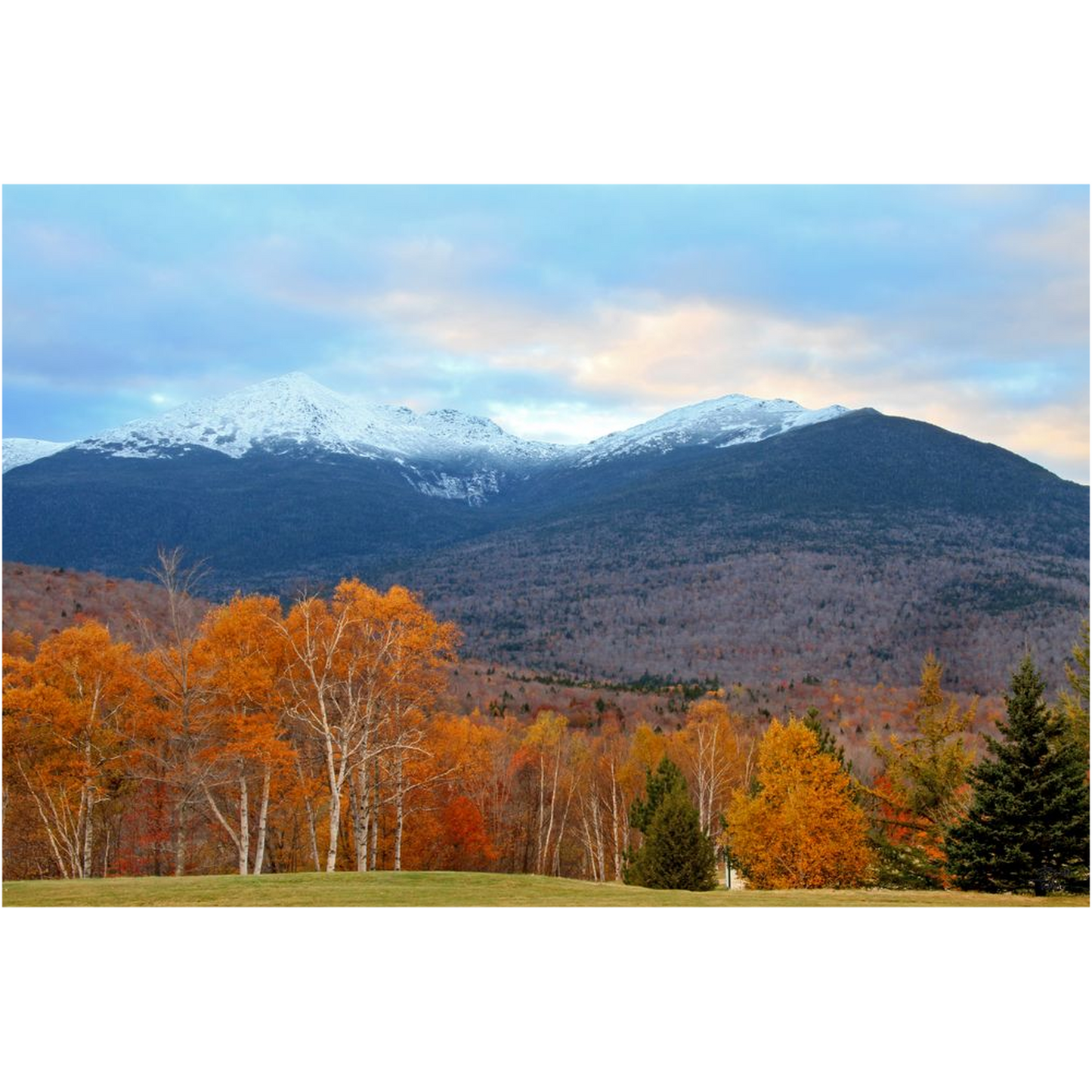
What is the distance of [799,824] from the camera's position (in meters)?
23.0

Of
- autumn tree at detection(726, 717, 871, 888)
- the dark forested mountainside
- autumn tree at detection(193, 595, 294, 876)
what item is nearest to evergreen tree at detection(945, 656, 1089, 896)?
autumn tree at detection(726, 717, 871, 888)

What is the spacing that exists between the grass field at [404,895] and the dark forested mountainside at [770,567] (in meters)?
65.3

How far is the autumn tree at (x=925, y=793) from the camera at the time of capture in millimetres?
21922

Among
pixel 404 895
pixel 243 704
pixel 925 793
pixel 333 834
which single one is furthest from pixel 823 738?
pixel 404 895

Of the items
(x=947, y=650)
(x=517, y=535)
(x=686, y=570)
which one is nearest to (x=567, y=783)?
(x=947, y=650)

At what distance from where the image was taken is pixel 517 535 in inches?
7333

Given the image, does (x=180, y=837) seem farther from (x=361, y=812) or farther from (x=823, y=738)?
(x=823, y=738)

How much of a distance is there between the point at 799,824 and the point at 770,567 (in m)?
120

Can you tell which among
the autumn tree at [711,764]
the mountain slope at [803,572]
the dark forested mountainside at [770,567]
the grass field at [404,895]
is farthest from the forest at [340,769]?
the mountain slope at [803,572]

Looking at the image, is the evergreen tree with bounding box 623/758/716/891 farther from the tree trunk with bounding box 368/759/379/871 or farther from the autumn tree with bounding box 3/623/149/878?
the autumn tree with bounding box 3/623/149/878

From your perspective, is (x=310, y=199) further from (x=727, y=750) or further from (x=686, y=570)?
(x=686, y=570)

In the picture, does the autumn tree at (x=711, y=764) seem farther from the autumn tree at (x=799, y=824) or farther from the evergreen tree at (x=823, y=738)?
the autumn tree at (x=799, y=824)

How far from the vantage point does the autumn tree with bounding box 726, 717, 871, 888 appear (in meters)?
23.0

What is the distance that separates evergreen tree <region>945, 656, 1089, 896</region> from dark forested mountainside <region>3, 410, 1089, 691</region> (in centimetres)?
6356
